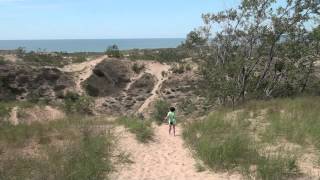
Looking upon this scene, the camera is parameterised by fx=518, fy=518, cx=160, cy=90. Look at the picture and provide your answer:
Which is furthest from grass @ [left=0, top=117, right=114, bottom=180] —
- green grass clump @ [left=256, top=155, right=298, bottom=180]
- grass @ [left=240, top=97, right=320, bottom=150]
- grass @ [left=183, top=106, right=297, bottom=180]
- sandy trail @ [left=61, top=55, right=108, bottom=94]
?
sandy trail @ [left=61, top=55, right=108, bottom=94]

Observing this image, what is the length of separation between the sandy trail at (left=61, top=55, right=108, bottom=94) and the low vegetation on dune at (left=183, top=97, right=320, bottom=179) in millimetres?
24301

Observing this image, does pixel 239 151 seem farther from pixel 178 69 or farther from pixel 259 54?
pixel 178 69

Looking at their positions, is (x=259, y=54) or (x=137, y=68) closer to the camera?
(x=259, y=54)

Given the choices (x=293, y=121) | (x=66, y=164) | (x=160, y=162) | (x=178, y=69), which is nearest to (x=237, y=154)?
(x=160, y=162)

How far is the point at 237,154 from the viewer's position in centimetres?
1252

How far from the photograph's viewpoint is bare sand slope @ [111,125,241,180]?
1148cm

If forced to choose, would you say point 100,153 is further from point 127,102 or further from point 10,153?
point 127,102

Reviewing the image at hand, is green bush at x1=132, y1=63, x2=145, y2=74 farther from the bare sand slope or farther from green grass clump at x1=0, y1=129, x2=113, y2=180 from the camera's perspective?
green grass clump at x1=0, y1=129, x2=113, y2=180

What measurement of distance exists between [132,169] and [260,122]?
6767 millimetres

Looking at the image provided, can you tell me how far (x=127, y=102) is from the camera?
4200cm

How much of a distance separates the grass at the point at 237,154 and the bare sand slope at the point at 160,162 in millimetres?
346

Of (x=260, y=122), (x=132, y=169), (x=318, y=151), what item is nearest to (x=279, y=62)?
(x=260, y=122)

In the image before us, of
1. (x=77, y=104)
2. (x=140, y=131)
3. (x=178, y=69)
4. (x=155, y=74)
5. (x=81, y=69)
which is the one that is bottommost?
(x=77, y=104)

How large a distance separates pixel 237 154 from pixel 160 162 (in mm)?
2012
